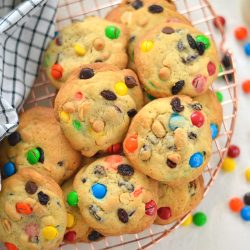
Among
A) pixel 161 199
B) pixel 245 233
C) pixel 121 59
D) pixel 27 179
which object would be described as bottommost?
pixel 245 233

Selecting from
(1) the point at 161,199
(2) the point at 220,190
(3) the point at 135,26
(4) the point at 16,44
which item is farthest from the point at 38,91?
(2) the point at 220,190

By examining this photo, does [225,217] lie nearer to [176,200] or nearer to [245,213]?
[245,213]

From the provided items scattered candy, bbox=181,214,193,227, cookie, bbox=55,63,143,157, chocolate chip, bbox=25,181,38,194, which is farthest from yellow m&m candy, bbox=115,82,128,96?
scattered candy, bbox=181,214,193,227

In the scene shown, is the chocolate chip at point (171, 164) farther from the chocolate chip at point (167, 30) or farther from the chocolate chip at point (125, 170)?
the chocolate chip at point (167, 30)

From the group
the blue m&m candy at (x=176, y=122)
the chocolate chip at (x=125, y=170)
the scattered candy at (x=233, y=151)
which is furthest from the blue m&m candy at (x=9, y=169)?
the scattered candy at (x=233, y=151)

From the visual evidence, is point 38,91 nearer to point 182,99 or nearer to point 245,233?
point 182,99

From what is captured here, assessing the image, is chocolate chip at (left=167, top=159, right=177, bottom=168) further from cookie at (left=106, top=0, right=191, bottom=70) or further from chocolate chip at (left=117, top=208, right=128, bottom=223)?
cookie at (left=106, top=0, right=191, bottom=70)

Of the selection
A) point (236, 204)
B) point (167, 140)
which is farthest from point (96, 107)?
point (236, 204)
